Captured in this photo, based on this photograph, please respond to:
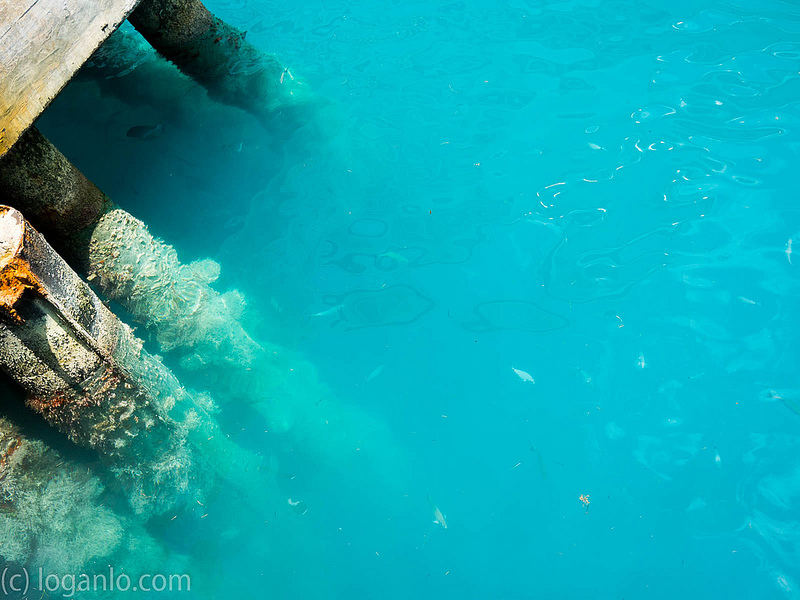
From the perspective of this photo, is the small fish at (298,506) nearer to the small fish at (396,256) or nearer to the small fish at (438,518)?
the small fish at (438,518)

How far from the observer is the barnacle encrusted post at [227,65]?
15.8 ft

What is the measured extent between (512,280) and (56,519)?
3151mm

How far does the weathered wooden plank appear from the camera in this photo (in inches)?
103

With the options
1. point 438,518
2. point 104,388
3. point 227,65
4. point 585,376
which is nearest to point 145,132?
point 227,65

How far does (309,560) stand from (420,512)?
0.67 metres

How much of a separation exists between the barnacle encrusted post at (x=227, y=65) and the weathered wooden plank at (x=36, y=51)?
2.03m

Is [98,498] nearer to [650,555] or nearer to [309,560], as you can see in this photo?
[309,560]

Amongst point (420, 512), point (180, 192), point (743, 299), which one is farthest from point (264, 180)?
point (743, 299)

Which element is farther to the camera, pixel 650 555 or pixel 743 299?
pixel 743 299

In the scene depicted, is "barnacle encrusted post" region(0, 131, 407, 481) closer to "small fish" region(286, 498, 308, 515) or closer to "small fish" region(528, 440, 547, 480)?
"small fish" region(286, 498, 308, 515)

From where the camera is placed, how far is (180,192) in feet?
15.0

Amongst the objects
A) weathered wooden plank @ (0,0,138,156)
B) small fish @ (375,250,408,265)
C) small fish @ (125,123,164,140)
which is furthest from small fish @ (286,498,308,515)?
small fish @ (125,123,164,140)

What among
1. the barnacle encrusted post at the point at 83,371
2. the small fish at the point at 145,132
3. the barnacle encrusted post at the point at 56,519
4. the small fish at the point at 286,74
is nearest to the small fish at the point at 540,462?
the barnacle encrusted post at the point at 83,371

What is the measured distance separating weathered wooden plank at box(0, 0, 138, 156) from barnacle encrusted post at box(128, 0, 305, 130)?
2034 mm
